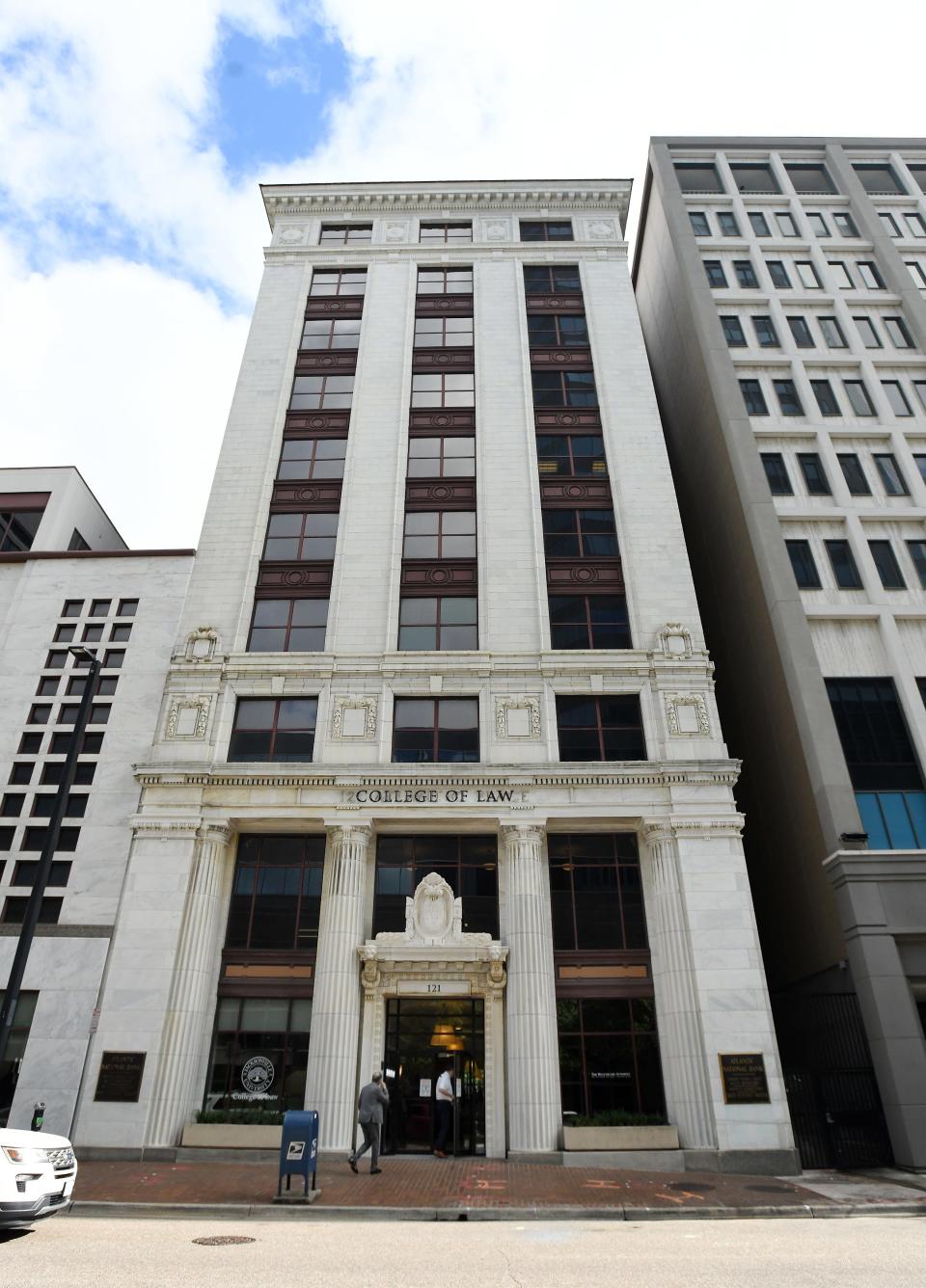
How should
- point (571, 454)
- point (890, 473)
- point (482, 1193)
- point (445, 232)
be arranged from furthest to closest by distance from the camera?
point (445, 232)
point (571, 454)
point (890, 473)
point (482, 1193)

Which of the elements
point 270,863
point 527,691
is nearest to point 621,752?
point 527,691

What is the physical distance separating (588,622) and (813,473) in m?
11.8

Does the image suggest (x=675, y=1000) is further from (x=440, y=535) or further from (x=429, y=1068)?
(x=440, y=535)

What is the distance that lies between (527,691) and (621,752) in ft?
12.0

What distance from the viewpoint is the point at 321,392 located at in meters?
35.1

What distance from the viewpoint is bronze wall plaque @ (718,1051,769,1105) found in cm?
2003

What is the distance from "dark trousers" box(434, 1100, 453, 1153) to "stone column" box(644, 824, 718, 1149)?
5.90m

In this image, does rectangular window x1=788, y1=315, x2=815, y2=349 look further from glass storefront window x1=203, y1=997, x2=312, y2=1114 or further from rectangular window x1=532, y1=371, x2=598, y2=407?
glass storefront window x1=203, y1=997, x2=312, y2=1114

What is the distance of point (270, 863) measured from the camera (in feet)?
81.0

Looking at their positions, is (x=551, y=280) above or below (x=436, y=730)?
above

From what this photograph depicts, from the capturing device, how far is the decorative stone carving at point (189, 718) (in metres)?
25.5

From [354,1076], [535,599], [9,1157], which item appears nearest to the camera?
[9,1157]

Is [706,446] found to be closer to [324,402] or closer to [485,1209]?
[324,402]

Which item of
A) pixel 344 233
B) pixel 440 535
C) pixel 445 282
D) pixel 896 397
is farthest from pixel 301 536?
pixel 896 397
